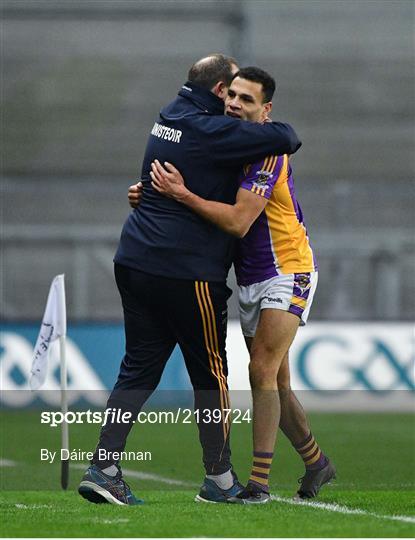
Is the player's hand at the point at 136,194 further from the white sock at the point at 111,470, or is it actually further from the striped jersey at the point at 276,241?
the white sock at the point at 111,470

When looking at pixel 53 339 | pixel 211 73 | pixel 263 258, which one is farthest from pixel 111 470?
pixel 211 73

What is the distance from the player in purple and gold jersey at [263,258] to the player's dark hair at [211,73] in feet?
0.23

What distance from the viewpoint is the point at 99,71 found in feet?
64.7

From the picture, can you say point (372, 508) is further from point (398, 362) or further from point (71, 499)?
point (398, 362)

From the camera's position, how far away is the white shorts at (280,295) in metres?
5.99

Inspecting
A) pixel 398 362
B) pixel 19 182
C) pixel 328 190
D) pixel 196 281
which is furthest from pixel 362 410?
pixel 196 281

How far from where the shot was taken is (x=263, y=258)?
605cm

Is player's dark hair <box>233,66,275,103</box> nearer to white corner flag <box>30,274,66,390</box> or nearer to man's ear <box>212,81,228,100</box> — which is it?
man's ear <box>212,81,228,100</box>

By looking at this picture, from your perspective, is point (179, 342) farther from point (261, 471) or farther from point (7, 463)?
point (7, 463)

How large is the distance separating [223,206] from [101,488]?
4.49 ft

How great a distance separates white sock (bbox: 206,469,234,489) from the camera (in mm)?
5918

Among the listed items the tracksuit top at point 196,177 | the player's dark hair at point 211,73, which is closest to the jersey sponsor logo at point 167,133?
the tracksuit top at point 196,177

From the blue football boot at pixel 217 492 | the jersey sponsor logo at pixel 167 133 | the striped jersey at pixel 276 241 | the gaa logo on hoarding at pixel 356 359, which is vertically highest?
the jersey sponsor logo at pixel 167 133

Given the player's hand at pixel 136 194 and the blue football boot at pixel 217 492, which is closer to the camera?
the blue football boot at pixel 217 492
